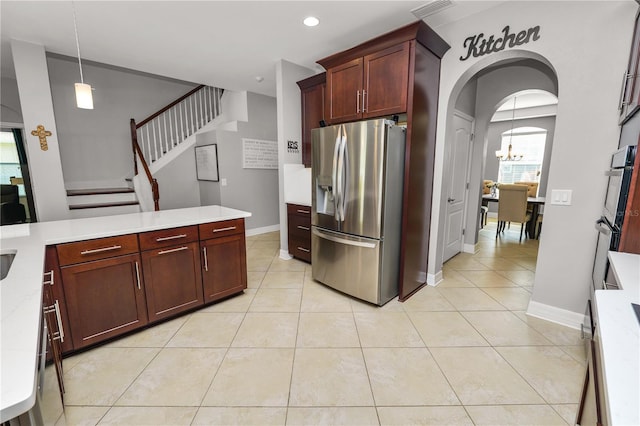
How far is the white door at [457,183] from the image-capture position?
3512mm

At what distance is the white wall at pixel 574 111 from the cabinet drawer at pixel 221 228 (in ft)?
8.82

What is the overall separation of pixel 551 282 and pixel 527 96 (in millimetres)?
5095

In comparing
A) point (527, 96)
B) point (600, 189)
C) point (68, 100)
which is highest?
point (527, 96)

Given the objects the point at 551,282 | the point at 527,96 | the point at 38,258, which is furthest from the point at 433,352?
the point at 527,96

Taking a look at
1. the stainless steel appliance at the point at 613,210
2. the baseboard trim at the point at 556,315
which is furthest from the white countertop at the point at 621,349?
the baseboard trim at the point at 556,315

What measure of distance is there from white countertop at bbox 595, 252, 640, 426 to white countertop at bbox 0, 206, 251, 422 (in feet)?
4.11

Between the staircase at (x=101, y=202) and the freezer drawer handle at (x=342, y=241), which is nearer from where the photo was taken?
the freezer drawer handle at (x=342, y=241)

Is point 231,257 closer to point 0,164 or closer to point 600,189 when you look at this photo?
point 600,189

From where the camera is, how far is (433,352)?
197 centimetres

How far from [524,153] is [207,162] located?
8337 mm

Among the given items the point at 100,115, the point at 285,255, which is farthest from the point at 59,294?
the point at 100,115

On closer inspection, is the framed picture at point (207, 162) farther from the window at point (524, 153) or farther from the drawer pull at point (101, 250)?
the window at point (524, 153)

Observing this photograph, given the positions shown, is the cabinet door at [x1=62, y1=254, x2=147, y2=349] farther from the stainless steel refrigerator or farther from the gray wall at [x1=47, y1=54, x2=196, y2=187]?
the gray wall at [x1=47, y1=54, x2=196, y2=187]

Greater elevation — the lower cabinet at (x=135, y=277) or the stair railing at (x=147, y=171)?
the stair railing at (x=147, y=171)
